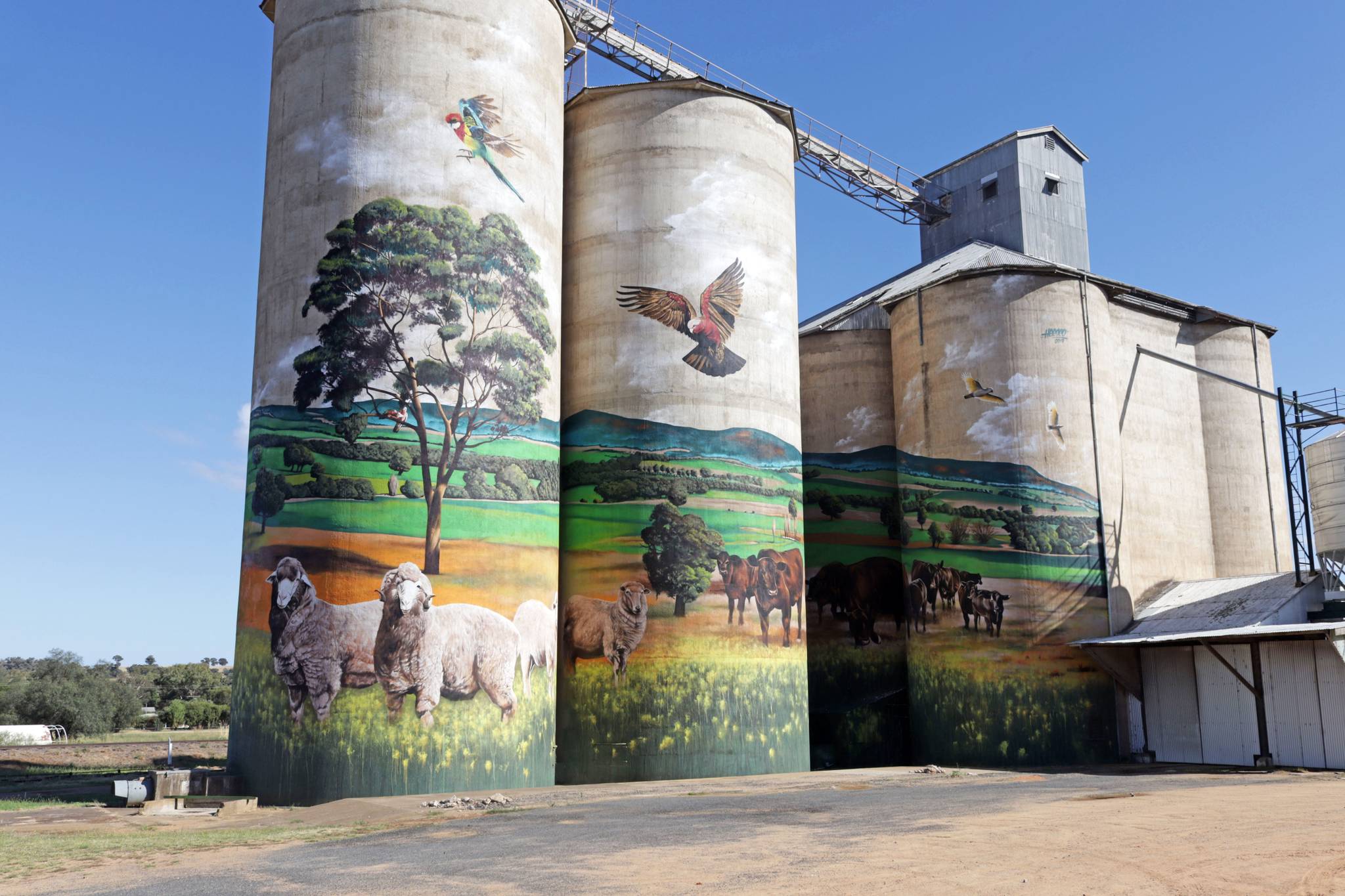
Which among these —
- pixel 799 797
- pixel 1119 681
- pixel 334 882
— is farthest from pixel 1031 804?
pixel 1119 681

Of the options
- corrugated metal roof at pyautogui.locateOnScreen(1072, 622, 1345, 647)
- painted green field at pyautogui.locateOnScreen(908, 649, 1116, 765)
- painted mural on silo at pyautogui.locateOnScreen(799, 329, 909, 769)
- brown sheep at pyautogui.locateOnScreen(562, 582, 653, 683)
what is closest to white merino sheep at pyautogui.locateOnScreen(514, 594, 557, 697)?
brown sheep at pyautogui.locateOnScreen(562, 582, 653, 683)

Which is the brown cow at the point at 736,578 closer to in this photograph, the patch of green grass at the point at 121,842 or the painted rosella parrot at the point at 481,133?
the painted rosella parrot at the point at 481,133

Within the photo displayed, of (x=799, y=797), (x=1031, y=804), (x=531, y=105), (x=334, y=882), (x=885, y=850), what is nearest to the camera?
(x=334, y=882)

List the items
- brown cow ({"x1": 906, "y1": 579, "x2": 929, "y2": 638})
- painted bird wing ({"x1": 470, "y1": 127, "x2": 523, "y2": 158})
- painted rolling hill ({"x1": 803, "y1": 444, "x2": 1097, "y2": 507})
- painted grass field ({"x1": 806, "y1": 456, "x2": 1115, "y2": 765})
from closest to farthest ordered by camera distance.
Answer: painted bird wing ({"x1": 470, "y1": 127, "x2": 523, "y2": 158})
painted grass field ({"x1": 806, "y1": 456, "x2": 1115, "y2": 765})
painted rolling hill ({"x1": 803, "y1": 444, "x2": 1097, "y2": 507})
brown cow ({"x1": 906, "y1": 579, "x2": 929, "y2": 638})

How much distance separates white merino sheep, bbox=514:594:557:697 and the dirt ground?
411 centimetres

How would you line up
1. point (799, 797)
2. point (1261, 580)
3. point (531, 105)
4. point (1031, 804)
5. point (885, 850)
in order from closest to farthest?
1. point (885, 850)
2. point (1031, 804)
3. point (799, 797)
4. point (531, 105)
5. point (1261, 580)

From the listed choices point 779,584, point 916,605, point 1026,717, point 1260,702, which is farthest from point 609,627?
point 1260,702

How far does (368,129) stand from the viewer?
2762 centimetres

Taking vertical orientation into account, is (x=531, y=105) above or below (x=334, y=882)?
above

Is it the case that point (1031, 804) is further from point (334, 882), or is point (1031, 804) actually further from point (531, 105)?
point (531, 105)

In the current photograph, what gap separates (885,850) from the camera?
1541 centimetres

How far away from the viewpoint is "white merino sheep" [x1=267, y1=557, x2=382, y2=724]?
2514 centimetres

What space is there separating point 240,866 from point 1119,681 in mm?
29253

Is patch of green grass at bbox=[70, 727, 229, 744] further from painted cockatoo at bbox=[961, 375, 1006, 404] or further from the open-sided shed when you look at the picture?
the open-sided shed
